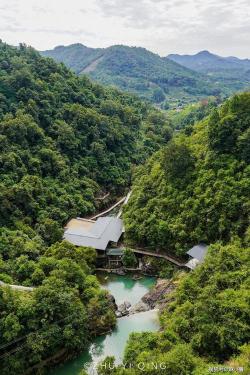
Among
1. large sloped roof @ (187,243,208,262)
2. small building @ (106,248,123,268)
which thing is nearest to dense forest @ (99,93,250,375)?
large sloped roof @ (187,243,208,262)

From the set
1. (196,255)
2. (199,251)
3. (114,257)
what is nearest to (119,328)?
(196,255)

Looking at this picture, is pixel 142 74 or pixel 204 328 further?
pixel 142 74

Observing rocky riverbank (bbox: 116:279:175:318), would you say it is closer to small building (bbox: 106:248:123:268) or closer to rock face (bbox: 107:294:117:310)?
rock face (bbox: 107:294:117:310)

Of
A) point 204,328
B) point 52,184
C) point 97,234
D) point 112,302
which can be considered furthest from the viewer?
point 52,184

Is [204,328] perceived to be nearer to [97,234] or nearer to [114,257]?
[114,257]

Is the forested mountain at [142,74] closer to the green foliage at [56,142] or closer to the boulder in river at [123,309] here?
the green foliage at [56,142]

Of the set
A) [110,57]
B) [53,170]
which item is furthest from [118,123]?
[110,57]

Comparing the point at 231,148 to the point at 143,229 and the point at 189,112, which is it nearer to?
the point at 143,229
